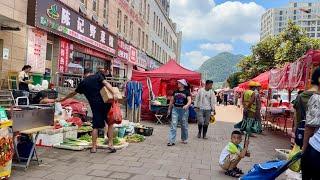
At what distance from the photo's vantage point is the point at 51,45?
57.3 ft

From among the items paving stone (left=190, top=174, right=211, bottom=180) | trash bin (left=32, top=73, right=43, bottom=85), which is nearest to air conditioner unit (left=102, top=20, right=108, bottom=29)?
trash bin (left=32, top=73, right=43, bottom=85)

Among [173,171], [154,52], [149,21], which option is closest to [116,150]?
[173,171]

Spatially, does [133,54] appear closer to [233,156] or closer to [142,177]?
[233,156]

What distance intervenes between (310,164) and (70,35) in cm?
1519

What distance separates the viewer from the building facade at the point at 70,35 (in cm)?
1405

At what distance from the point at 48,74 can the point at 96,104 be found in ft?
29.3

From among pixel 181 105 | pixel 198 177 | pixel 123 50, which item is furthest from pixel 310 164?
pixel 123 50

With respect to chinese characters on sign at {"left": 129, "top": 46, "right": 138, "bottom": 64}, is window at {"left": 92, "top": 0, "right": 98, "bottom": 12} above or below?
above

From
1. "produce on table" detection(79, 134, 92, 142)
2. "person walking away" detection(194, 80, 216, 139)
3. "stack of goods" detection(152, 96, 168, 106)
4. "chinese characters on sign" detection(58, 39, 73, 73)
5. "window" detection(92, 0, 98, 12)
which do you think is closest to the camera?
"produce on table" detection(79, 134, 92, 142)

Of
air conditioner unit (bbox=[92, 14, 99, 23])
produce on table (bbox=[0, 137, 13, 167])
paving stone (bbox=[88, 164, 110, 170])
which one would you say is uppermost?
air conditioner unit (bbox=[92, 14, 99, 23])

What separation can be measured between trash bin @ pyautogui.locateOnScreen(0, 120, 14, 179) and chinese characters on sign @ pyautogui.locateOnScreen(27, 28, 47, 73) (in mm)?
9875

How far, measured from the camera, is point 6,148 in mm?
5672

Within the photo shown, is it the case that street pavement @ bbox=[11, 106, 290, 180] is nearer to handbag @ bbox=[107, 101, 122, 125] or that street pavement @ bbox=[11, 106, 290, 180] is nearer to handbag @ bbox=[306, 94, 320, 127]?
handbag @ bbox=[107, 101, 122, 125]

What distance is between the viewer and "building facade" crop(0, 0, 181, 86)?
14047mm
